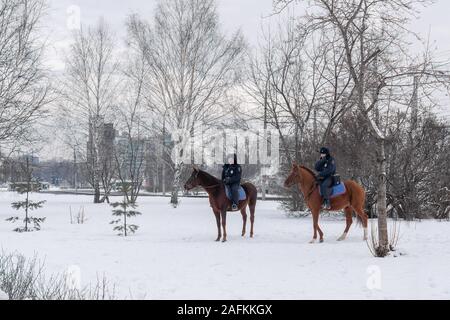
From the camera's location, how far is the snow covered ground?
6.70 metres

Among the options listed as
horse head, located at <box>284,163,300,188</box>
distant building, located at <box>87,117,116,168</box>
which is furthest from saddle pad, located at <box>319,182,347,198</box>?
distant building, located at <box>87,117,116,168</box>

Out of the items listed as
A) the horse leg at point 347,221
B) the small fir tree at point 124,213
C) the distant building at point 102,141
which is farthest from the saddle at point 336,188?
the distant building at point 102,141

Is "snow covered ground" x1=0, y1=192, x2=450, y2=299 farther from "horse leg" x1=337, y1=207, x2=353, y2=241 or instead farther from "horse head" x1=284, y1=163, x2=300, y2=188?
"horse head" x1=284, y1=163, x2=300, y2=188

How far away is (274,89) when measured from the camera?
2200cm

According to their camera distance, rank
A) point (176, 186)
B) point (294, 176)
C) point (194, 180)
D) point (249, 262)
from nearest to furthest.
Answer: point (249, 262) < point (294, 176) < point (194, 180) < point (176, 186)

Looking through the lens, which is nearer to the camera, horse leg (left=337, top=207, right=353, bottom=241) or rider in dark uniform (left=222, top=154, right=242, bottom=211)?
horse leg (left=337, top=207, right=353, bottom=241)

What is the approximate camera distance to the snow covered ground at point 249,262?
6.70 metres

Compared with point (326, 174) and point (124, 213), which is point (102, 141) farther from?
point (326, 174)

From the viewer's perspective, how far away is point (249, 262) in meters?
9.02

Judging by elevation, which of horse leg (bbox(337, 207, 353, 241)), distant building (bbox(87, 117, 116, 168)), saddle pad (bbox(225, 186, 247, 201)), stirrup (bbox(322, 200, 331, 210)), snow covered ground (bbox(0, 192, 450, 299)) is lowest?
snow covered ground (bbox(0, 192, 450, 299))

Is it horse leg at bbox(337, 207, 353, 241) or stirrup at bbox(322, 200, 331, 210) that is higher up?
stirrup at bbox(322, 200, 331, 210)

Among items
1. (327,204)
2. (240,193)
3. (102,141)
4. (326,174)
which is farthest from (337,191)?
(102,141)

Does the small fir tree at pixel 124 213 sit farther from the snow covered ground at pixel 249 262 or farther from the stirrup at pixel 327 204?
the stirrup at pixel 327 204
